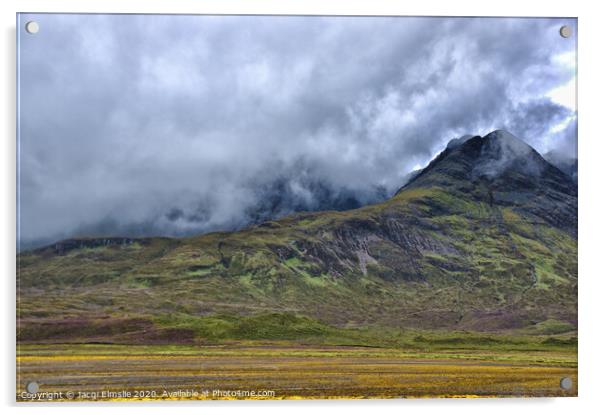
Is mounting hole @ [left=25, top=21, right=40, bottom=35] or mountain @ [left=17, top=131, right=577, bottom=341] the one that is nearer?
mounting hole @ [left=25, top=21, right=40, bottom=35]

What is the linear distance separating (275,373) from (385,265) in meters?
5.75

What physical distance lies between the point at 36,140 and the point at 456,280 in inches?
449

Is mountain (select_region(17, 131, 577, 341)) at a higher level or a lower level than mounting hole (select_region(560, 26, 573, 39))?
lower

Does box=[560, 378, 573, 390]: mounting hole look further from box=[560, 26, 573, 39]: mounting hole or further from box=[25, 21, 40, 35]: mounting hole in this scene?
box=[25, 21, 40, 35]: mounting hole

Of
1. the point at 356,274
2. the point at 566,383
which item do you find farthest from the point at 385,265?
the point at 566,383

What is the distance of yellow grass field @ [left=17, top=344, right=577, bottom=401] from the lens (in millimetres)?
14984

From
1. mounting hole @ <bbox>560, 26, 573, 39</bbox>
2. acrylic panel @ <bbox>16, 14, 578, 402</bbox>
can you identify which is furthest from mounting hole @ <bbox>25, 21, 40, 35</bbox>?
mounting hole @ <bbox>560, 26, 573, 39</bbox>

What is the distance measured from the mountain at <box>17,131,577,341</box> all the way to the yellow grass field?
37.4 inches

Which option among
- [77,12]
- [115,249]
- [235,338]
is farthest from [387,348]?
[77,12]

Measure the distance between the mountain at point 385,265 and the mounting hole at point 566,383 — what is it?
4.48 ft

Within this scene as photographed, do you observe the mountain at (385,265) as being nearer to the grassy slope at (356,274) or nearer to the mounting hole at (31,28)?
the grassy slope at (356,274)

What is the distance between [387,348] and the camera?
17.5 meters

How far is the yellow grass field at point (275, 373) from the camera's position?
590 inches

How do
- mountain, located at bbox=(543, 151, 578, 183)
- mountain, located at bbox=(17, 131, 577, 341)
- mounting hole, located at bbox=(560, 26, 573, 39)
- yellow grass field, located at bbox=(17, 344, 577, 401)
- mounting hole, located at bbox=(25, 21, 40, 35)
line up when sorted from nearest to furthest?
yellow grass field, located at bbox=(17, 344, 577, 401) → mounting hole, located at bbox=(25, 21, 40, 35) → mounting hole, located at bbox=(560, 26, 573, 39) → mountain, located at bbox=(543, 151, 578, 183) → mountain, located at bbox=(17, 131, 577, 341)
